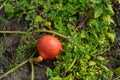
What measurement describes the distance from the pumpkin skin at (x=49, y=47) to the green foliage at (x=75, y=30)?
0.17 ft

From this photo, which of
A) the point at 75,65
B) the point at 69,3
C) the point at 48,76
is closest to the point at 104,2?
the point at 69,3

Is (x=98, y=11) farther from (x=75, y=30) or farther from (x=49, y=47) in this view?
(x=49, y=47)

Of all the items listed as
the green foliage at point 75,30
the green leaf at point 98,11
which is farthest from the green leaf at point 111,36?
the green leaf at point 98,11

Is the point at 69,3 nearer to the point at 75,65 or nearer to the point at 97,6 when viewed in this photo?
the point at 97,6

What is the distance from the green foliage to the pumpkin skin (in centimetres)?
5

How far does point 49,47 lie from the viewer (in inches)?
110

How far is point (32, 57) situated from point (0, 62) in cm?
26

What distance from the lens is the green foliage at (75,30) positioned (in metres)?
2.78

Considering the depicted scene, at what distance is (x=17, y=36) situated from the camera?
2.99 metres

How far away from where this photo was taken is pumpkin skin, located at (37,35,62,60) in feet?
9.14

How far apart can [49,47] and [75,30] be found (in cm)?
34

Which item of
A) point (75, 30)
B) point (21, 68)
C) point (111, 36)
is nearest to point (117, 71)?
point (111, 36)

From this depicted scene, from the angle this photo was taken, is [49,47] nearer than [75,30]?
Yes

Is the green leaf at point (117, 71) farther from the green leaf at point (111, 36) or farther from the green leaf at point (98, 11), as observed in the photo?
the green leaf at point (98, 11)
